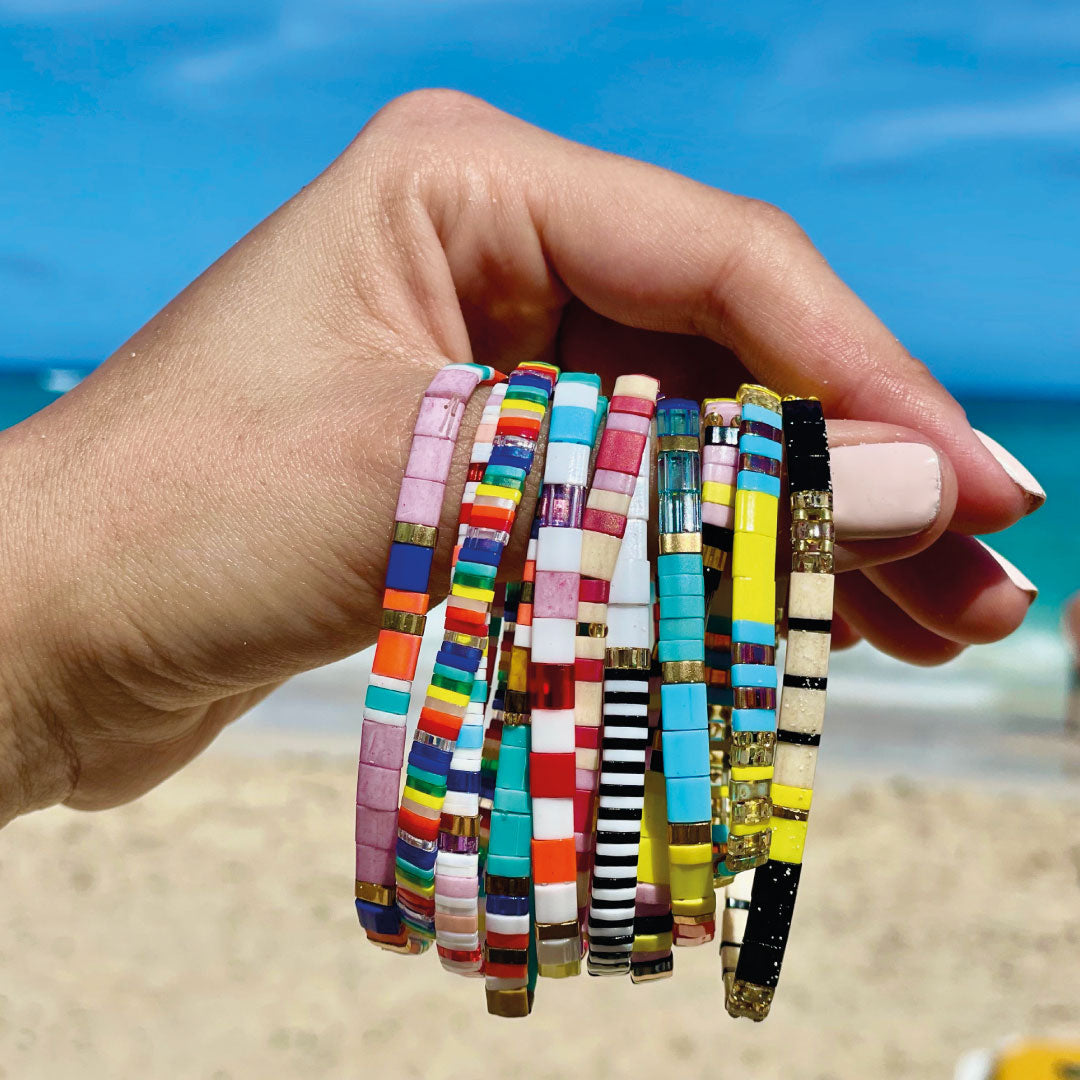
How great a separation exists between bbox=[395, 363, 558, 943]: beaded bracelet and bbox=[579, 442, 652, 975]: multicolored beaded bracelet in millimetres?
114

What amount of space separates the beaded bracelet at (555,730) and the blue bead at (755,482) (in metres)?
0.15

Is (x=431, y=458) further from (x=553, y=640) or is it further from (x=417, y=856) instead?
(x=417, y=856)

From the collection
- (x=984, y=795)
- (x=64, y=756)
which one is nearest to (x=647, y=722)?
(x=64, y=756)

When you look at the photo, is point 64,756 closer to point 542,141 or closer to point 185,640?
point 185,640

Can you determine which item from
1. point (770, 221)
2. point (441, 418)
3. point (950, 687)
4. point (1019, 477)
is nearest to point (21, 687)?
point (441, 418)

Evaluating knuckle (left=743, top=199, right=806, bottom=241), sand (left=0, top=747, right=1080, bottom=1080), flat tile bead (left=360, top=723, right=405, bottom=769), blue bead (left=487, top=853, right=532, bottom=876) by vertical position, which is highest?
knuckle (left=743, top=199, right=806, bottom=241)

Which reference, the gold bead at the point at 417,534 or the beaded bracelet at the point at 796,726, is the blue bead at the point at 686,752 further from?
the gold bead at the point at 417,534

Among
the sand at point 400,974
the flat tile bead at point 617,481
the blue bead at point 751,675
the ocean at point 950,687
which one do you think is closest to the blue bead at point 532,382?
the flat tile bead at point 617,481

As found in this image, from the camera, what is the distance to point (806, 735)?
3.34ft

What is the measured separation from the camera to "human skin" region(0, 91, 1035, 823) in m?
1.16

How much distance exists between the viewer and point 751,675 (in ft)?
3.27

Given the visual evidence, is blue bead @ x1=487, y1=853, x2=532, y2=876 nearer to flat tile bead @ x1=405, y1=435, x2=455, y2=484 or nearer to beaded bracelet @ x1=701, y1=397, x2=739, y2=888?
beaded bracelet @ x1=701, y1=397, x2=739, y2=888

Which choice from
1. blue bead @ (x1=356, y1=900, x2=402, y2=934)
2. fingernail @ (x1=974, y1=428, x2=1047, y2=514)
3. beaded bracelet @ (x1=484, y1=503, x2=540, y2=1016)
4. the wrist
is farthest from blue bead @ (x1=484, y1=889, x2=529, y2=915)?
fingernail @ (x1=974, y1=428, x2=1047, y2=514)

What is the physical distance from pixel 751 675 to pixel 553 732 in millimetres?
185
